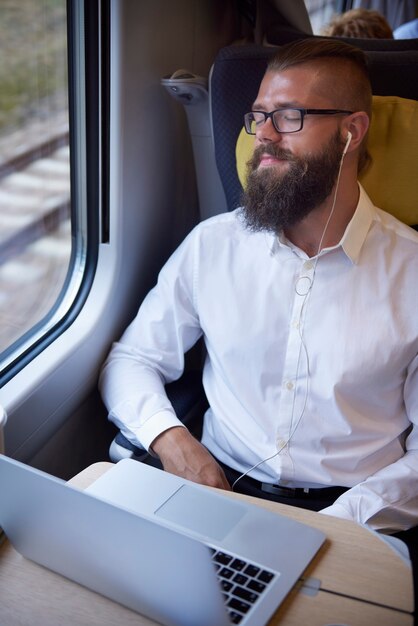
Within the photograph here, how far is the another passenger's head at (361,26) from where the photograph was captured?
2.93 m

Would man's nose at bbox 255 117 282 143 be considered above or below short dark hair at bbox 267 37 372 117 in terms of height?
below

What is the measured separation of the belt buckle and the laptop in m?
0.52

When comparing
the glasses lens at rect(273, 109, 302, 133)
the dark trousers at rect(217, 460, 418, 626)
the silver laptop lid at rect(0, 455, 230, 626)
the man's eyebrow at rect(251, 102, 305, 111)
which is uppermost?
the man's eyebrow at rect(251, 102, 305, 111)

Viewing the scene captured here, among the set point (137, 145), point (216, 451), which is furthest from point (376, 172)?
point (216, 451)

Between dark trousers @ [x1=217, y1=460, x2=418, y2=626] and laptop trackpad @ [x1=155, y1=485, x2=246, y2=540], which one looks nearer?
laptop trackpad @ [x1=155, y1=485, x2=246, y2=540]

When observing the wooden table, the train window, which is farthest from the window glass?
the wooden table

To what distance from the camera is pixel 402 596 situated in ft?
3.07

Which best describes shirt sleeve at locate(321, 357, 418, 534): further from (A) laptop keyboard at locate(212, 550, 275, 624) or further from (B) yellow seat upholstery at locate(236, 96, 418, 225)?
(A) laptop keyboard at locate(212, 550, 275, 624)

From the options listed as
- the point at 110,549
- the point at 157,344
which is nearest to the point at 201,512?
the point at 110,549

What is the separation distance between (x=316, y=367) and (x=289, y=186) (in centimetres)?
41

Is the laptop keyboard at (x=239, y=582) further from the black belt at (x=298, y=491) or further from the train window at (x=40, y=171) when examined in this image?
the train window at (x=40, y=171)

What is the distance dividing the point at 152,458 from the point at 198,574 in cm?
99

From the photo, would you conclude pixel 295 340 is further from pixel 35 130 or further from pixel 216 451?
pixel 35 130

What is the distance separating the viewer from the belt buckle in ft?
5.31
